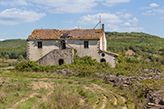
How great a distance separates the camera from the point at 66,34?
100ft

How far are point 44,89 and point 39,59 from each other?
14814 mm

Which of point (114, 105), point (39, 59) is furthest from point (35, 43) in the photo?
point (114, 105)

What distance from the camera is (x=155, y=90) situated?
13.8 m

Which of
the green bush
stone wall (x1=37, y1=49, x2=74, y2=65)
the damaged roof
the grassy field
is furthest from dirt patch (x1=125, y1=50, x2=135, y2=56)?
the grassy field

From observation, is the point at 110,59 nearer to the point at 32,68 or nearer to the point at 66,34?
the point at 66,34

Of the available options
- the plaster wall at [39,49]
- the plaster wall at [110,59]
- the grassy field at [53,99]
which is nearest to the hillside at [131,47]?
the plaster wall at [110,59]

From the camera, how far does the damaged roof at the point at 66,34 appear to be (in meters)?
29.9

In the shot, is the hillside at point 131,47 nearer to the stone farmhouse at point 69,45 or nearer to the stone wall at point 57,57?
the stone farmhouse at point 69,45

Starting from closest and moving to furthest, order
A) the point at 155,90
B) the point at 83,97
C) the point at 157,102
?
the point at 157,102 < the point at 83,97 < the point at 155,90

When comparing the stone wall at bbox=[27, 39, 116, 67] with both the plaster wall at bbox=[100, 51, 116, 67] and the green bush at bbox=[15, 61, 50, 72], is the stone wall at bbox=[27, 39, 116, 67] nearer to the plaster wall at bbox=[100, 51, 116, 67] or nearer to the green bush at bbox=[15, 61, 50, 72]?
the plaster wall at bbox=[100, 51, 116, 67]

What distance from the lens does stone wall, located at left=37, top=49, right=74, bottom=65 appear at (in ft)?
92.3

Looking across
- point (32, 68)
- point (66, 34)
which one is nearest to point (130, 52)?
point (66, 34)

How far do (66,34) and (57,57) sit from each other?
4.51 m

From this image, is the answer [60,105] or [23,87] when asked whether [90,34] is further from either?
[60,105]
